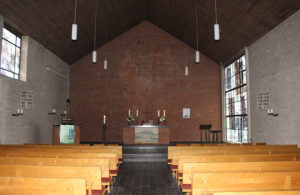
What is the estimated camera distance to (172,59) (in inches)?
481

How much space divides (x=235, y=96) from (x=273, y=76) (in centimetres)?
327

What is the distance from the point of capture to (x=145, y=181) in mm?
4711

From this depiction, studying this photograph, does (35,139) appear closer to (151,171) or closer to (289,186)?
(151,171)

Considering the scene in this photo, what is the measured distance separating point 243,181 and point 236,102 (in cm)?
861

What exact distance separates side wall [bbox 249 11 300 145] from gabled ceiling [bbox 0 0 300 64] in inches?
16.7

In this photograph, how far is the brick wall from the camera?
11.8 meters

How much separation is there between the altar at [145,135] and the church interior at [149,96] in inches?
1.6

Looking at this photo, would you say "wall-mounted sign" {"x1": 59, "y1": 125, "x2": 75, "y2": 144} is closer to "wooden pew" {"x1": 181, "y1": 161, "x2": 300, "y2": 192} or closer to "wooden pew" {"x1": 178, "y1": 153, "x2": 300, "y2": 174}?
"wooden pew" {"x1": 178, "y1": 153, "x2": 300, "y2": 174}

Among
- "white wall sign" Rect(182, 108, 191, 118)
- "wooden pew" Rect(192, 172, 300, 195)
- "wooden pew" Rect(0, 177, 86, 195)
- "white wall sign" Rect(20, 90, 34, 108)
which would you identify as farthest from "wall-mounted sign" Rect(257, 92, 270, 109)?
"white wall sign" Rect(20, 90, 34, 108)

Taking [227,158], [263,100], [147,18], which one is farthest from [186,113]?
[227,158]

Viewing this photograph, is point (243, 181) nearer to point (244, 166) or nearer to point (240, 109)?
point (244, 166)

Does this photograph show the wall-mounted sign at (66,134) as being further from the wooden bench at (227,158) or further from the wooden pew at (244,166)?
the wooden pew at (244,166)

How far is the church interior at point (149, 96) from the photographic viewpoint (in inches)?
106

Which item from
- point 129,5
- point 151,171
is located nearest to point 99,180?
point 151,171
